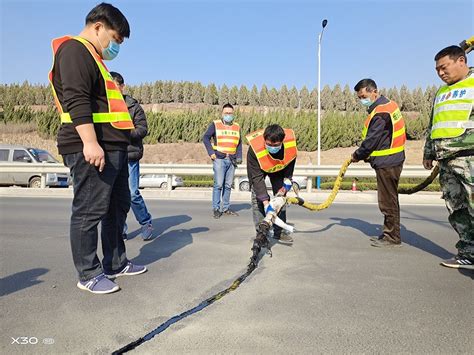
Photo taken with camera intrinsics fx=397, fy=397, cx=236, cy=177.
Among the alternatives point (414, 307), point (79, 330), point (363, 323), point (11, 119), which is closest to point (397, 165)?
point (414, 307)

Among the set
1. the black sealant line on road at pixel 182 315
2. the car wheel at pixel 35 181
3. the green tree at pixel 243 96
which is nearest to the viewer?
the black sealant line on road at pixel 182 315

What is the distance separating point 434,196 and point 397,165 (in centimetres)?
646

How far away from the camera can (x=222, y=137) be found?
782cm

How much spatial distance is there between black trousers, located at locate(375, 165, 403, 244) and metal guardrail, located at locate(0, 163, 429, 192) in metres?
6.09

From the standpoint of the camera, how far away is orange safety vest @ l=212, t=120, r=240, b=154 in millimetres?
7797

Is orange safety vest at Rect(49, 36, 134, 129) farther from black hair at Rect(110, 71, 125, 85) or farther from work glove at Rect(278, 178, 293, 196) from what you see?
work glove at Rect(278, 178, 293, 196)

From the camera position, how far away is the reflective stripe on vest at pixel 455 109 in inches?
143

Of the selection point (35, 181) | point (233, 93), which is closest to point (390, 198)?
point (35, 181)

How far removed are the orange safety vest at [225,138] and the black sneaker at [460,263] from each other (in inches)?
181

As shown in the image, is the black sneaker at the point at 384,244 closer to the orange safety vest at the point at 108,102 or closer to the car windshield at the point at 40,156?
the orange safety vest at the point at 108,102

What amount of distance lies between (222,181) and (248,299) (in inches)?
191

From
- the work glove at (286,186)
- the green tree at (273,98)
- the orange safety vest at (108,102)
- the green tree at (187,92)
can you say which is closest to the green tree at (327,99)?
the green tree at (273,98)

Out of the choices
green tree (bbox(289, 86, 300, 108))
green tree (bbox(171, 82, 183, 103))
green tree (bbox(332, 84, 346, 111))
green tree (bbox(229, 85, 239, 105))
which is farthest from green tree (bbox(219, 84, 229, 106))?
green tree (bbox(332, 84, 346, 111))

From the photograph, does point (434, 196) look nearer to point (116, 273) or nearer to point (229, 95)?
point (116, 273)
